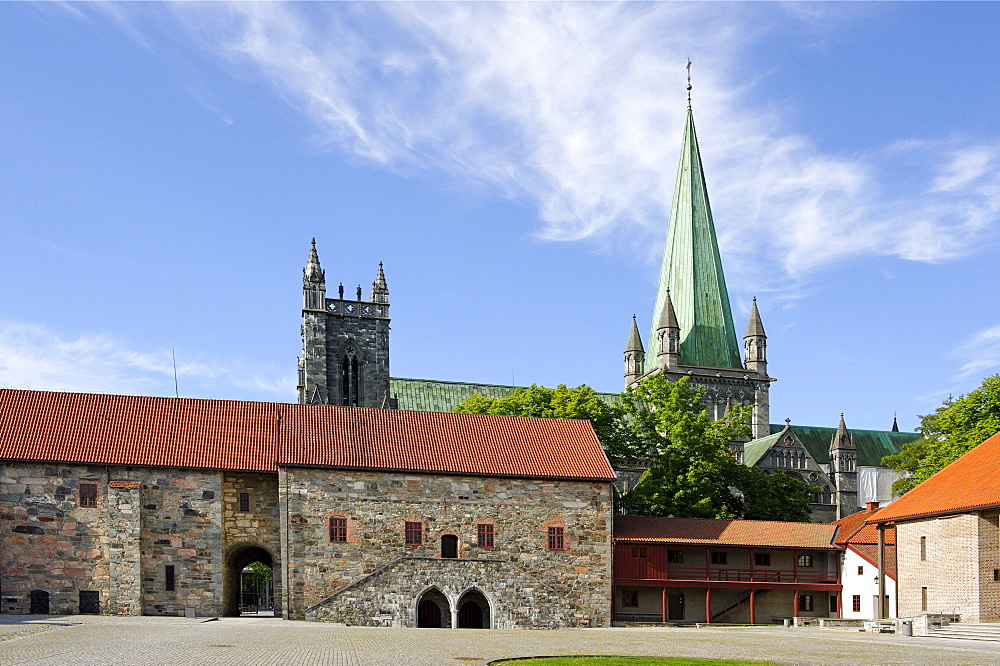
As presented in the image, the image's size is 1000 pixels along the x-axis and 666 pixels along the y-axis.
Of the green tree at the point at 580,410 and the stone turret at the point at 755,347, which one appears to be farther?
the stone turret at the point at 755,347

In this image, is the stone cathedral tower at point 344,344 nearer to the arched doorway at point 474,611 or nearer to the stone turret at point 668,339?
the stone turret at point 668,339

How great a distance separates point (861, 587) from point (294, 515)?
991 inches

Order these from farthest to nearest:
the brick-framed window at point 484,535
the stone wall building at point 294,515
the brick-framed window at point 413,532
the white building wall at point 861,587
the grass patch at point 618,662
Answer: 1. the white building wall at point 861,587
2. the brick-framed window at point 484,535
3. the brick-framed window at point 413,532
4. the stone wall building at point 294,515
5. the grass patch at point 618,662

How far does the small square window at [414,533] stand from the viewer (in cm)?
4612

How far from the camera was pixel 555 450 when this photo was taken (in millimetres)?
49812

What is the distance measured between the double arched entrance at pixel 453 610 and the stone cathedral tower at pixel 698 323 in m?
53.4

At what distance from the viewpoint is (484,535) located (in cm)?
4684

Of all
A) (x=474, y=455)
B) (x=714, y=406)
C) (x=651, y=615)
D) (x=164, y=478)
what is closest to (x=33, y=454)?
(x=164, y=478)

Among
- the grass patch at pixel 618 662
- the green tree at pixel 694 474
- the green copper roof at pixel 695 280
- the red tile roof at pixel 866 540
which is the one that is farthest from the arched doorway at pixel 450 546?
the green copper roof at pixel 695 280

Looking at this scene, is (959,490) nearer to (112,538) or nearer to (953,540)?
(953,540)

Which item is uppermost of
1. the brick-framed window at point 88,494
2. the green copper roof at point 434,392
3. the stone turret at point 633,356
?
the stone turret at point 633,356

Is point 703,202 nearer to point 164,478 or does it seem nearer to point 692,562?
point 692,562

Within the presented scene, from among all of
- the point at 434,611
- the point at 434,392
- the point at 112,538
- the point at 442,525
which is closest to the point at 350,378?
the point at 434,392

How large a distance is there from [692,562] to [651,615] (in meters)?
3.12
